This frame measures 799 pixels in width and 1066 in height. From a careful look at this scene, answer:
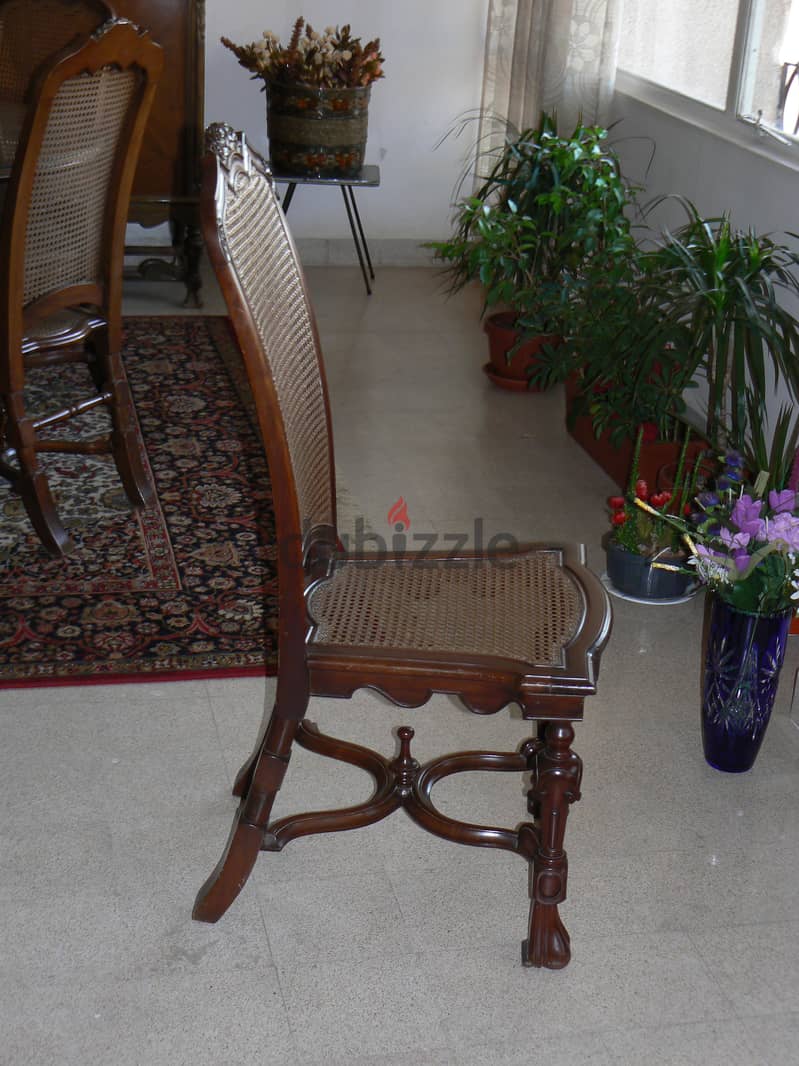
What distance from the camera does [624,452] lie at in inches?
132

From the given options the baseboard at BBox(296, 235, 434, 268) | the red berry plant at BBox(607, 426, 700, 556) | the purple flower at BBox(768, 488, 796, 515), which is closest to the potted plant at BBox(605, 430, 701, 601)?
the red berry plant at BBox(607, 426, 700, 556)

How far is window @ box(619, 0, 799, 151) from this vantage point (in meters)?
3.13

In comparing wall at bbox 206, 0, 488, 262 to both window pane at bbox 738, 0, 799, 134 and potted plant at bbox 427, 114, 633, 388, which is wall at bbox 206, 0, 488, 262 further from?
window pane at bbox 738, 0, 799, 134

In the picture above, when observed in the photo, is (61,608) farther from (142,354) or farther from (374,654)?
(142,354)

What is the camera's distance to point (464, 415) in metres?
3.90

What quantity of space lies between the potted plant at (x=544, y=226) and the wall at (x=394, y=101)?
159 cm

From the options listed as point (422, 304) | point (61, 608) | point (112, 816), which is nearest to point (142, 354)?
point (422, 304)

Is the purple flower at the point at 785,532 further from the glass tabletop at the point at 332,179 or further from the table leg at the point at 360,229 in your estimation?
the table leg at the point at 360,229

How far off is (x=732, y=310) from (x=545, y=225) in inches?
43.5

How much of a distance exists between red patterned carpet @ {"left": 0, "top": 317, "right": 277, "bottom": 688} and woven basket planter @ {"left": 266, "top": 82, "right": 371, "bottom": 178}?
126 cm

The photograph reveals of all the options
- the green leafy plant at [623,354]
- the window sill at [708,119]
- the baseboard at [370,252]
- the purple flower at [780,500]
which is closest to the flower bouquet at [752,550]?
the purple flower at [780,500]

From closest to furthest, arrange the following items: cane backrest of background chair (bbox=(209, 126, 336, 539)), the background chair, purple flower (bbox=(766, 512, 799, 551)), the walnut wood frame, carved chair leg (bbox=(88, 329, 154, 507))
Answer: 1. cane backrest of background chair (bbox=(209, 126, 336, 539))
2. purple flower (bbox=(766, 512, 799, 551))
3. carved chair leg (bbox=(88, 329, 154, 507))
4. the background chair
5. the walnut wood frame

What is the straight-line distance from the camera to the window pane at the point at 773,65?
3084 millimetres

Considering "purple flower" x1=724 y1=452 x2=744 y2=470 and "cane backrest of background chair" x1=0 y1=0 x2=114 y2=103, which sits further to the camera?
"cane backrest of background chair" x1=0 y1=0 x2=114 y2=103
